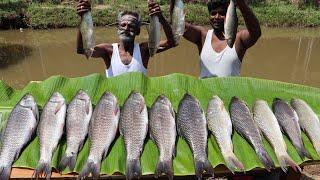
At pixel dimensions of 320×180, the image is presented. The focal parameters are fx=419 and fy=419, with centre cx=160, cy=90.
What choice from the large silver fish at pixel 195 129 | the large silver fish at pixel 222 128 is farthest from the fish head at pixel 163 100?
the large silver fish at pixel 222 128

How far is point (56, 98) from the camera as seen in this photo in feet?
12.9

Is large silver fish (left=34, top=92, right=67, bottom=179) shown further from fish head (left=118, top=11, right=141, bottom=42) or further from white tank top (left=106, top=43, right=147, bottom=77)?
fish head (left=118, top=11, right=141, bottom=42)

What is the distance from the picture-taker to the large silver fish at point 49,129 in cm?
336

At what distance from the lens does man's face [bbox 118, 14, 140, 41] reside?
4412 mm

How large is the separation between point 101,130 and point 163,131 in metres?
0.54

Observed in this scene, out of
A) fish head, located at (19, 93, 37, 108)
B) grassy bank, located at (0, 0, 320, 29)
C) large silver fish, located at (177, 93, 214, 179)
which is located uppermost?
fish head, located at (19, 93, 37, 108)

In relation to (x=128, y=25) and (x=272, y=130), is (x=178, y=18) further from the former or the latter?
(x=272, y=130)

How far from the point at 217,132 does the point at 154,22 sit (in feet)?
3.82

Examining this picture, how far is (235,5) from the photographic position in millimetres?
3980

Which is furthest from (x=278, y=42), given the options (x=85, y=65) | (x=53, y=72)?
(x=53, y=72)

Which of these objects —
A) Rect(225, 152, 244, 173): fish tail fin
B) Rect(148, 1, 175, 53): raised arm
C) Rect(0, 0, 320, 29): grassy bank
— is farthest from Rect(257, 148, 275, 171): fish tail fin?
Rect(0, 0, 320, 29): grassy bank

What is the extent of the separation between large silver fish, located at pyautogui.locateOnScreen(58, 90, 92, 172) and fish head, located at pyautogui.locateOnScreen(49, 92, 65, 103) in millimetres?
101

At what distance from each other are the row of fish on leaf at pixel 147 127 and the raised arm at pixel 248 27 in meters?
0.75

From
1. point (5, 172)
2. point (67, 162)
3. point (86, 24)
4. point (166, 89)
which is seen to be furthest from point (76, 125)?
point (166, 89)
